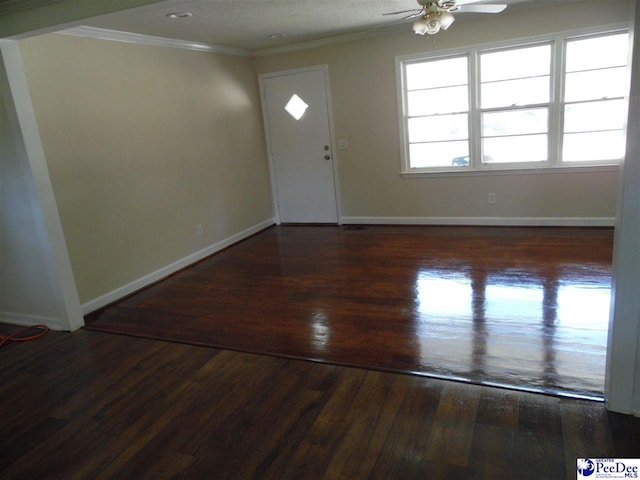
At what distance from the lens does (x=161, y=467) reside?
75.6 inches

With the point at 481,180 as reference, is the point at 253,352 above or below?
below

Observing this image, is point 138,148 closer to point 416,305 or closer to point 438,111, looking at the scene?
point 416,305

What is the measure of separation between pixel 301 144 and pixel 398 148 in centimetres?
133

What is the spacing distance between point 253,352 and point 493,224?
11.9ft

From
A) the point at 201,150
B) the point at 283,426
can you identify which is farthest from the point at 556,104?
the point at 283,426

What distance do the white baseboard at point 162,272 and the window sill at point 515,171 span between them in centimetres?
218

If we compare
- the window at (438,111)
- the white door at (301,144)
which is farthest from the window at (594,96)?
the white door at (301,144)

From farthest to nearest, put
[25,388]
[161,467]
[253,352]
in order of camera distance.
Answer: [253,352], [25,388], [161,467]

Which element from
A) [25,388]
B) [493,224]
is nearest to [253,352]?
[25,388]

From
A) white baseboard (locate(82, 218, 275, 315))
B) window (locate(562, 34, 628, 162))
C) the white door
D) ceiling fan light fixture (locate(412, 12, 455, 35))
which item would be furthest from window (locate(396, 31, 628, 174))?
white baseboard (locate(82, 218, 275, 315))

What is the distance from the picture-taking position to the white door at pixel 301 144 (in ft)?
19.0

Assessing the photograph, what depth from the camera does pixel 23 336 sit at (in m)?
3.35

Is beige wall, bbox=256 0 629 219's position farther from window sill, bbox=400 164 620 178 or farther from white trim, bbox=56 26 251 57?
white trim, bbox=56 26 251 57

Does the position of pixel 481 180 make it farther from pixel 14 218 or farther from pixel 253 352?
pixel 14 218
